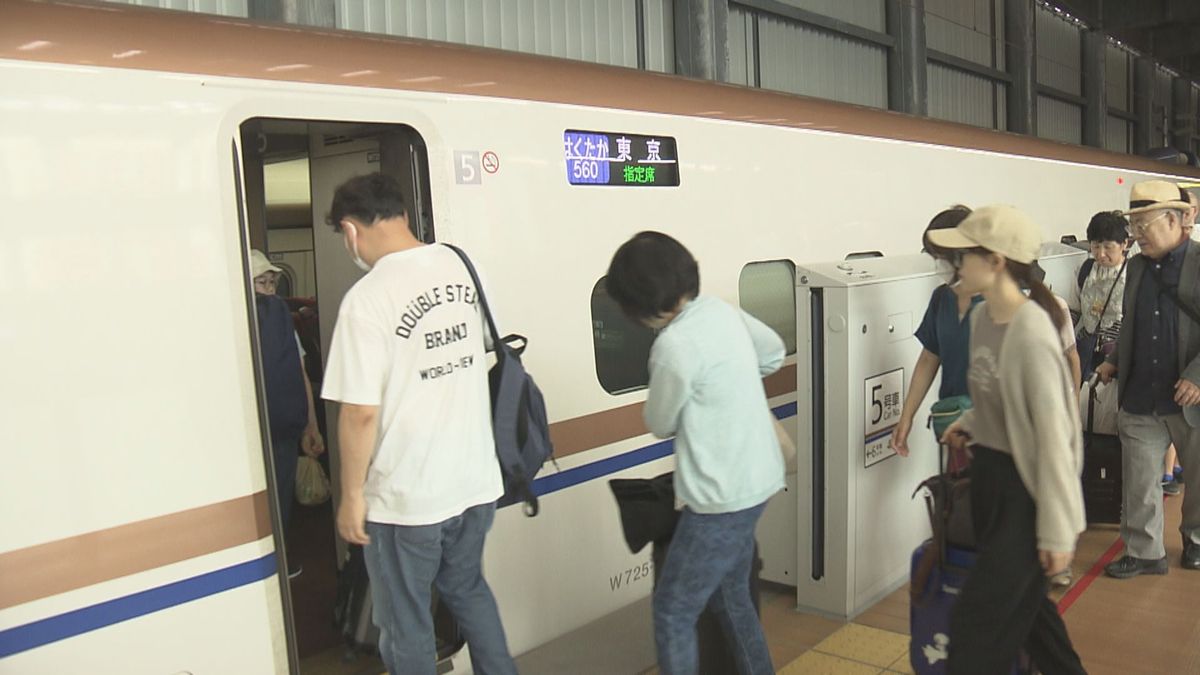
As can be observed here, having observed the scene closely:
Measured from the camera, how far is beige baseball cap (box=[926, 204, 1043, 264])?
8.96 ft

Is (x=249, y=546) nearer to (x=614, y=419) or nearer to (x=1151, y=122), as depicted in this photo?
(x=614, y=419)

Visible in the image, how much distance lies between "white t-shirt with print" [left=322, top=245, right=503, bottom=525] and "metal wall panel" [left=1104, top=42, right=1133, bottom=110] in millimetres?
18344

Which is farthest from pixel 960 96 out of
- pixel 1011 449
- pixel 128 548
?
pixel 128 548

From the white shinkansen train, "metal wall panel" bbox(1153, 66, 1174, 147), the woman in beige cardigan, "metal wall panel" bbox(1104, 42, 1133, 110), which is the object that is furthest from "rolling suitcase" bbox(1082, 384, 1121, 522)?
"metal wall panel" bbox(1153, 66, 1174, 147)

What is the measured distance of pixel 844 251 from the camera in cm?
542

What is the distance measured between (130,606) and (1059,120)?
16912 mm

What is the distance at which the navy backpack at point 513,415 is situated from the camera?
301 cm

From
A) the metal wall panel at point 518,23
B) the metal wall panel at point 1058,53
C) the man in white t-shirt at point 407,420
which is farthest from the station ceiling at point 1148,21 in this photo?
the man in white t-shirt at point 407,420

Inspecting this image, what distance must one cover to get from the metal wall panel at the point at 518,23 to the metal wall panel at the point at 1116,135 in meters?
13.4

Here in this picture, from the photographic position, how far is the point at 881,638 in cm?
402

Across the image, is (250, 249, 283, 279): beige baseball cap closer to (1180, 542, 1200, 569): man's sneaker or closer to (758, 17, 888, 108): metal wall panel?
(1180, 542, 1200, 569): man's sneaker

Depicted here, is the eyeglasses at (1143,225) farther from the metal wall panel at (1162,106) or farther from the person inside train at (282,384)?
the metal wall panel at (1162,106)

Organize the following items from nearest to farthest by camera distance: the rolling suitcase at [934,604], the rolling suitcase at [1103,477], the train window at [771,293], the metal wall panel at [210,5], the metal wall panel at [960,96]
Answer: the rolling suitcase at [934,604] → the train window at [771,293] → the rolling suitcase at [1103,477] → the metal wall panel at [210,5] → the metal wall panel at [960,96]

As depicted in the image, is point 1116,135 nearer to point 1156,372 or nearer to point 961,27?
point 961,27
